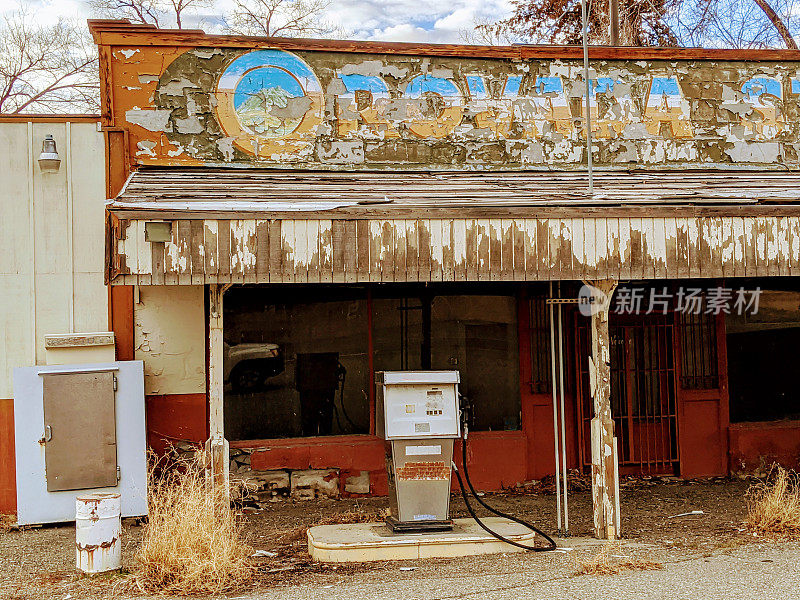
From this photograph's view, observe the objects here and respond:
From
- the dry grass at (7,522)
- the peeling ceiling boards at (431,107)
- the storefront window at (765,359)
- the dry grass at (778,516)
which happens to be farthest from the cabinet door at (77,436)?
the storefront window at (765,359)

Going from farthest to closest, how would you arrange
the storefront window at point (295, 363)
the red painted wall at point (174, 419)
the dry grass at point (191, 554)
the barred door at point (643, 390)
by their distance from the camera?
the barred door at point (643, 390)
the storefront window at point (295, 363)
the red painted wall at point (174, 419)
the dry grass at point (191, 554)

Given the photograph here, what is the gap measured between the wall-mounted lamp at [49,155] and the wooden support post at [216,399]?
3142mm

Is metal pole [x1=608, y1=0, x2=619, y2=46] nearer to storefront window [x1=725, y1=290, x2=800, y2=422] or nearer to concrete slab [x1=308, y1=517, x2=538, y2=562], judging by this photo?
storefront window [x1=725, y1=290, x2=800, y2=422]

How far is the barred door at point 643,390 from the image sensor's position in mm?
11117

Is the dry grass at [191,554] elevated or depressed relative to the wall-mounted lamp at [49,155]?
depressed

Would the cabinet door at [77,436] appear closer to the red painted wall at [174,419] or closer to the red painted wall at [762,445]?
the red painted wall at [174,419]

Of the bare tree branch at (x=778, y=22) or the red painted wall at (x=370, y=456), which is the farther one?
Result: the bare tree branch at (x=778, y=22)

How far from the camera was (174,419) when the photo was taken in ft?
32.5

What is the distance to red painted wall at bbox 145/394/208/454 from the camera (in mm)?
9875


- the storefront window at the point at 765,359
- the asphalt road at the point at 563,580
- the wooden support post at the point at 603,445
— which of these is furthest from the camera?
the storefront window at the point at 765,359

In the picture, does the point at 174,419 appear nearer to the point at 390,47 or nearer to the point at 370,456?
the point at 370,456

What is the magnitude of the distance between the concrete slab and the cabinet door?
2.59 metres

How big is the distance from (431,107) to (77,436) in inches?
214

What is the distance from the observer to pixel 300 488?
10.2 meters
